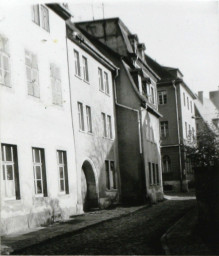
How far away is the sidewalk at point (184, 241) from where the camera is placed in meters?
9.23

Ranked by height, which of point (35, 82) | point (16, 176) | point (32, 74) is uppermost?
point (32, 74)

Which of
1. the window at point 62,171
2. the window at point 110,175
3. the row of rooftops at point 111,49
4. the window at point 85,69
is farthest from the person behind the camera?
the window at point 110,175

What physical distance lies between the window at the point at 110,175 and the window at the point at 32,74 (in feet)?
31.1

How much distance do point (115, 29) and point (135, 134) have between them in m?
6.86

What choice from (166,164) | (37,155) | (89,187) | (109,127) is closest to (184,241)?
(37,155)

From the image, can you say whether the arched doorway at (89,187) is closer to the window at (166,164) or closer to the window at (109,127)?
the window at (109,127)

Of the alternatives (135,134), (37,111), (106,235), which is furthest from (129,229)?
(135,134)

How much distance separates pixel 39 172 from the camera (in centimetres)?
1644

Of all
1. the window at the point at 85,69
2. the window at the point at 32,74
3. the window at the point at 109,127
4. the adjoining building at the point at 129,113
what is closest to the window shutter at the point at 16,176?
the window at the point at 32,74

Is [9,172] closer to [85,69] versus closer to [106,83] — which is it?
[85,69]

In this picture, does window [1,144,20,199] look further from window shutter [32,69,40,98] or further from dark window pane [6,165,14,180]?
window shutter [32,69,40,98]

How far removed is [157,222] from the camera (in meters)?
16.2

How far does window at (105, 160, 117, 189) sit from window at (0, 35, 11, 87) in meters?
11.4

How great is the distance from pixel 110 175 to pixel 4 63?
12.3m
